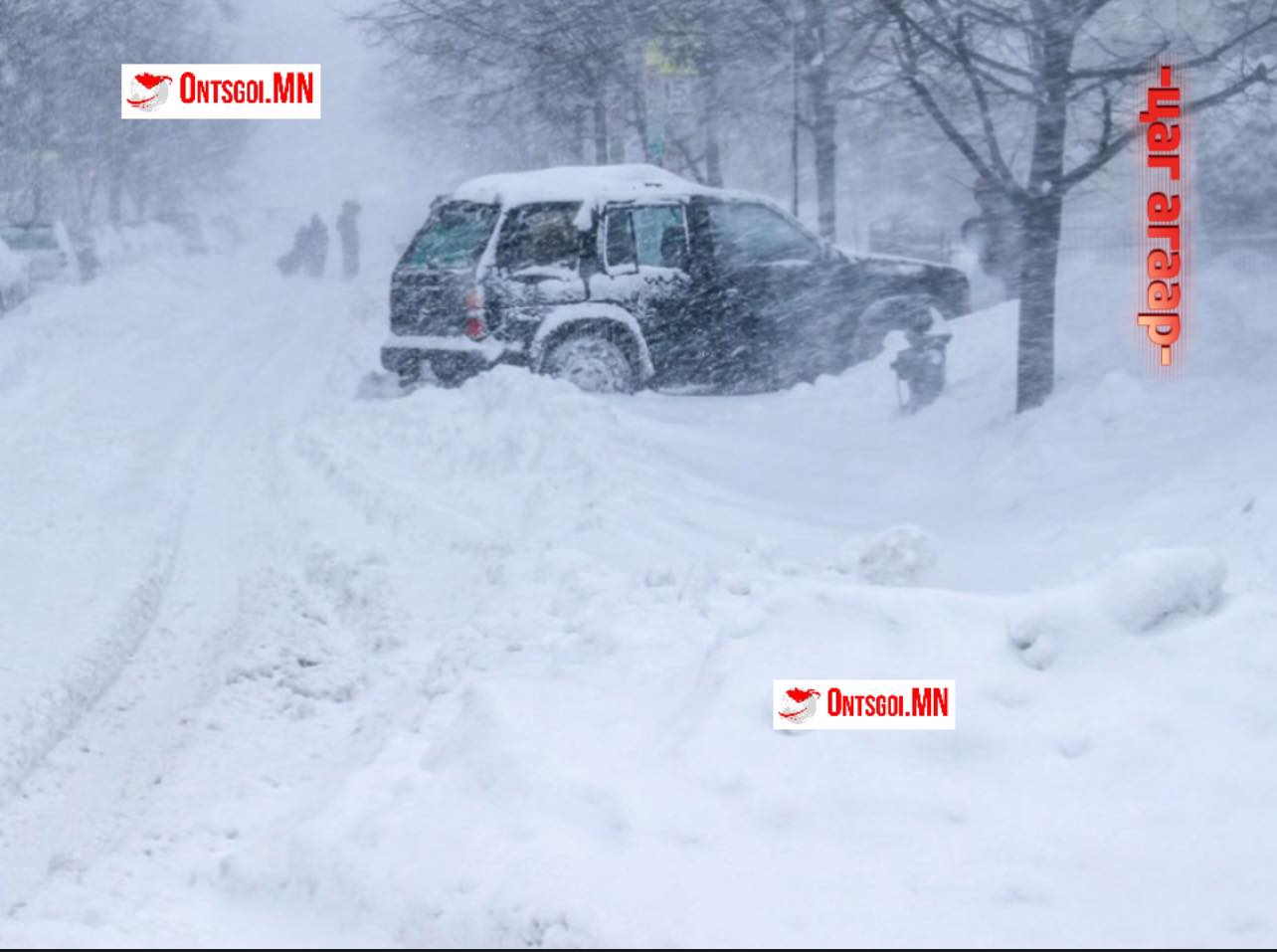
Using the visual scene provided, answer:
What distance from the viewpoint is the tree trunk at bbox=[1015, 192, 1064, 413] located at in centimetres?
993

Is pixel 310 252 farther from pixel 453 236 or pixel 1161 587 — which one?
pixel 1161 587

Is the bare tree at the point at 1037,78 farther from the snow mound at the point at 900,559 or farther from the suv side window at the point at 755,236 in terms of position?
the snow mound at the point at 900,559

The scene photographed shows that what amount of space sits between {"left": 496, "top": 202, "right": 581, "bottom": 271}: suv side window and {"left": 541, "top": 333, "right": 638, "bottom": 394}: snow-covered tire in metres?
0.61

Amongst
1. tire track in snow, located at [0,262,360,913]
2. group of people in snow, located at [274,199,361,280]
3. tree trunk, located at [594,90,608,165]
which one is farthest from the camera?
group of people in snow, located at [274,199,361,280]

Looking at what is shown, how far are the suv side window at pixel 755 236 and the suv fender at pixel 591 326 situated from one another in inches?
40.1

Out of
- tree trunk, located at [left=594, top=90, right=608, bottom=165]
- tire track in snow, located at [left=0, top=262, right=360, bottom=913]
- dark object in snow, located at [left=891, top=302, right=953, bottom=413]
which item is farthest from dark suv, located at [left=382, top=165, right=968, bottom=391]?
tree trunk, located at [left=594, top=90, right=608, bottom=165]

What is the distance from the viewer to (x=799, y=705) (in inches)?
170

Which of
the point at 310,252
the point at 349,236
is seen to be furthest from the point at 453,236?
the point at 310,252

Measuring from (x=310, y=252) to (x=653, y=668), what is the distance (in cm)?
3032

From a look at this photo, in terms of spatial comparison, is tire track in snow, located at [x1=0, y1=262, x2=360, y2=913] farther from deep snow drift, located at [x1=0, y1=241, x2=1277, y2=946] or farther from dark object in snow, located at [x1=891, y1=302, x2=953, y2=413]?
dark object in snow, located at [x1=891, y1=302, x2=953, y2=413]

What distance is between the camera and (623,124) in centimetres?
1858

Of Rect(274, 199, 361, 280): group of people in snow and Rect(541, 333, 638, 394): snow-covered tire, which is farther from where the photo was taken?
Rect(274, 199, 361, 280): group of people in snow

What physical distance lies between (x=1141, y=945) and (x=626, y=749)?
5.02 feet

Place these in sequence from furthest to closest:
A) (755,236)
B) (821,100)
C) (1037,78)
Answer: (821,100) → (755,236) → (1037,78)
